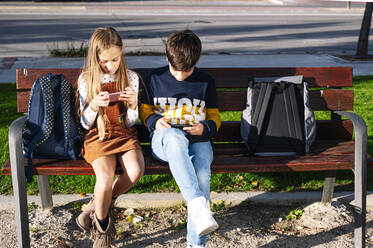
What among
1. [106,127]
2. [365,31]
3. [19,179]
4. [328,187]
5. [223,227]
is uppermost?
[365,31]

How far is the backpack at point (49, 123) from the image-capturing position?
126 inches

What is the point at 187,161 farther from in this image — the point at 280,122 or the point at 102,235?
the point at 280,122

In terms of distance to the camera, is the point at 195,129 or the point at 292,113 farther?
the point at 292,113

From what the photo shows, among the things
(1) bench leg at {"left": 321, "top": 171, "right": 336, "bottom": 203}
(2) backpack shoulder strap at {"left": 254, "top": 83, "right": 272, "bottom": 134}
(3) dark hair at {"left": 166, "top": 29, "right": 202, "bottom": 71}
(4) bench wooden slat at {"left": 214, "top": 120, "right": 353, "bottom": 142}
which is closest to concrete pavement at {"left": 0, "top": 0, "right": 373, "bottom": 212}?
(1) bench leg at {"left": 321, "top": 171, "right": 336, "bottom": 203}

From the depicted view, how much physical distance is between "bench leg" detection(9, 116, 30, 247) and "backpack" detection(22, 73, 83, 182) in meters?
0.17

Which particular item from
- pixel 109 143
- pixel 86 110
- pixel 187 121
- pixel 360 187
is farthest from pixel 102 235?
pixel 360 187

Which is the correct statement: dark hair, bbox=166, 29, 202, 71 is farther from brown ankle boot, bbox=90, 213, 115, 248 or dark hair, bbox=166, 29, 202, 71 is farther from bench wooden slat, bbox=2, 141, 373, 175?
brown ankle boot, bbox=90, 213, 115, 248

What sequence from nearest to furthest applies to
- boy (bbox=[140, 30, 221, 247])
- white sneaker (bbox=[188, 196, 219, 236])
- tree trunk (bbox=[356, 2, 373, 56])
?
1. white sneaker (bbox=[188, 196, 219, 236])
2. boy (bbox=[140, 30, 221, 247])
3. tree trunk (bbox=[356, 2, 373, 56])

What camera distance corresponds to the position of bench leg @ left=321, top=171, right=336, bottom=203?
3.70 metres

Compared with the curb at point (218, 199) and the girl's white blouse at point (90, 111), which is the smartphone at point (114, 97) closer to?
the girl's white blouse at point (90, 111)

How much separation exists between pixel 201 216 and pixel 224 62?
7594 mm

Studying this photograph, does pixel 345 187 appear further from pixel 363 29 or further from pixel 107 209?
pixel 363 29

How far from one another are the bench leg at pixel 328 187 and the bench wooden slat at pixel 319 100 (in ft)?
1.69

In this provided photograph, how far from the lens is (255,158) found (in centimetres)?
337
